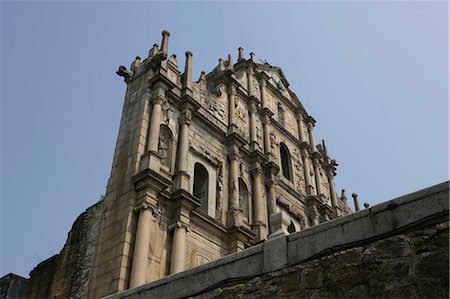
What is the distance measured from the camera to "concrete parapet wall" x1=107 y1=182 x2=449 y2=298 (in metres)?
4.57

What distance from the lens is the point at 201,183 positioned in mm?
16141

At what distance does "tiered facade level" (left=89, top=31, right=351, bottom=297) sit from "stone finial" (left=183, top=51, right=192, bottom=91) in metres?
0.07

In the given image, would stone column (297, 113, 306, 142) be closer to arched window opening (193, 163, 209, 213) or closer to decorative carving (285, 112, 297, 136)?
decorative carving (285, 112, 297, 136)

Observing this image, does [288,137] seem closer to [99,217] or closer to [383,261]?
[99,217]

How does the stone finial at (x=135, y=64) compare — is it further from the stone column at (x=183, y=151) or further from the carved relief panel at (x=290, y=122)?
the carved relief panel at (x=290, y=122)

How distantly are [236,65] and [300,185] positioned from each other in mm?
7111

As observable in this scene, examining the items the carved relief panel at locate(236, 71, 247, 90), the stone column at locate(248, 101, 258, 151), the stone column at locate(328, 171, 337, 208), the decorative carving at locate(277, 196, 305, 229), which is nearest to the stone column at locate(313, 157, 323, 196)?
the stone column at locate(328, 171, 337, 208)

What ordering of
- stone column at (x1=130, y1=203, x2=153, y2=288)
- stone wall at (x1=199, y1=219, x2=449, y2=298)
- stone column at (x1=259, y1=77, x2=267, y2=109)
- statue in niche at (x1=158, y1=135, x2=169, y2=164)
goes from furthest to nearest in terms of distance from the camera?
stone column at (x1=259, y1=77, x2=267, y2=109) < statue in niche at (x1=158, y1=135, x2=169, y2=164) < stone column at (x1=130, y1=203, x2=153, y2=288) < stone wall at (x1=199, y1=219, x2=449, y2=298)

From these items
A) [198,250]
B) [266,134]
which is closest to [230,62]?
[266,134]

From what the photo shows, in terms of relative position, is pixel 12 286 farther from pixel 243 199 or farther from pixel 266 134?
pixel 266 134

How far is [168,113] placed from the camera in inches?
621

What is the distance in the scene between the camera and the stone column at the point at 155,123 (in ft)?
46.3

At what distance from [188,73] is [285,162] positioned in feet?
24.0

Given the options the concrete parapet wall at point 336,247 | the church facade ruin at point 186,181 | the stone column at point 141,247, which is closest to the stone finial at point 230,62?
the church facade ruin at point 186,181
